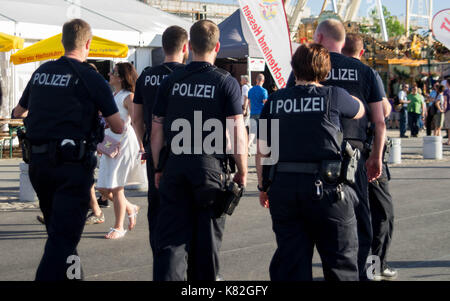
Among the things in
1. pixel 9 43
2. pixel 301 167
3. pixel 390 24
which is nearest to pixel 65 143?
pixel 301 167

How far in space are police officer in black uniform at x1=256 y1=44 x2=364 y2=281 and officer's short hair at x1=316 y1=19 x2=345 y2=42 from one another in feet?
3.13

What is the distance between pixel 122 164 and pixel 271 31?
12.7 ft

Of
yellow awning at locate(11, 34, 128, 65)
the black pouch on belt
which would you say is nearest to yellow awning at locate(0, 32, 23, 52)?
yellow awning at locate(11, 34, 128, 65)

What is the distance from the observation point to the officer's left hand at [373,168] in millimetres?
5195

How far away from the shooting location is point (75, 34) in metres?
4.92

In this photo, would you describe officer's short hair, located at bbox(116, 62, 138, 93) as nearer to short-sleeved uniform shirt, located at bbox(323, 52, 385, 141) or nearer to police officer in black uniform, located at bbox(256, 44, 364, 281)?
short-sleeved uniform shirt, located at bbox(323, 52, 385, 141)

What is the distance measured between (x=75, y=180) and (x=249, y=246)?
9.38ft

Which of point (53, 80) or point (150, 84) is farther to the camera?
point (150, 84)

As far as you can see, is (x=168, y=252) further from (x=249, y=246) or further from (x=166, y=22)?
(x=166, y=22)

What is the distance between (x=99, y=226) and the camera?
8.27 m

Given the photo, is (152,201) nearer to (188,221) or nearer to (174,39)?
(188,221)

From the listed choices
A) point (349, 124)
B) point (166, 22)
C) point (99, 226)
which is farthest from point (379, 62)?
point (349, 124)

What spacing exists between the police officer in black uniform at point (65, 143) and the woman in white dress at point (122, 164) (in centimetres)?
237

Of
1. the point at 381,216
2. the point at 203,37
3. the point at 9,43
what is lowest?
the point at 381,216
